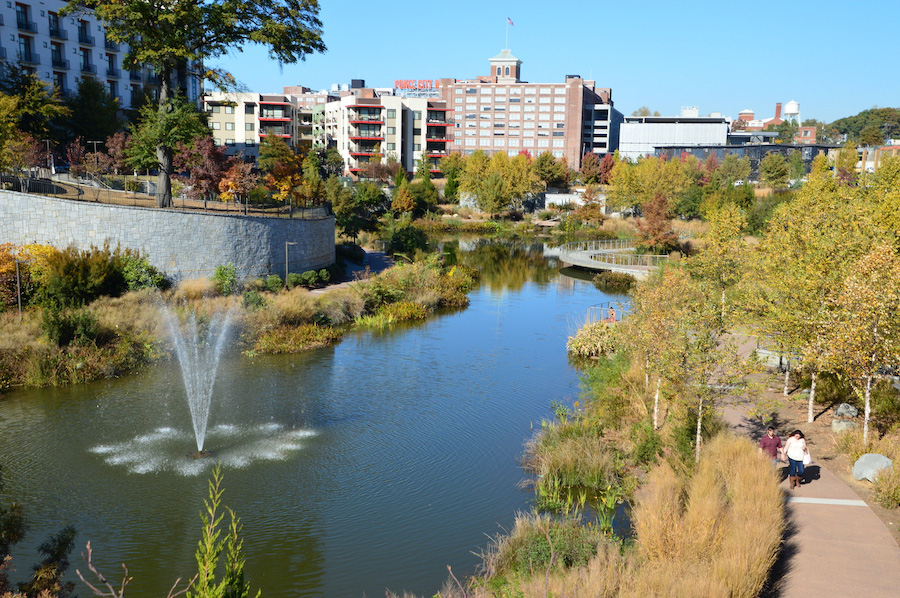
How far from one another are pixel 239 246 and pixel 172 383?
11.3 m

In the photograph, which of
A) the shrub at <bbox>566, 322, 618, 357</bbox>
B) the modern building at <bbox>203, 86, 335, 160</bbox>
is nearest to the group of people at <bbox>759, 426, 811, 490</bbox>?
the shrub at <bbox>566, 322, 618, 357</bbox>

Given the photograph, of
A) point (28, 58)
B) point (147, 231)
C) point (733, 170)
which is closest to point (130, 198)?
point (147, 231)

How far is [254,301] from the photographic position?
32375 millimetres

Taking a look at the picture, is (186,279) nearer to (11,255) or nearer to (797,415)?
(11,255)

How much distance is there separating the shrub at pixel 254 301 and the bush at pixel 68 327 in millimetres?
6804

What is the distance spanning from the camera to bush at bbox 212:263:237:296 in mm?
33312

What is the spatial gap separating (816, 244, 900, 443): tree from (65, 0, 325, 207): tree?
2857 centimetres

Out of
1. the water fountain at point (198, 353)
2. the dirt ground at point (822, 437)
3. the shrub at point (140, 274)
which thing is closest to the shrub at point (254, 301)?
the water fountain at point (198, 353)

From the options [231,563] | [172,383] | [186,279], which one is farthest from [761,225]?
[231,563]

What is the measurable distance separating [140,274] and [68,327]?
18.8 feet

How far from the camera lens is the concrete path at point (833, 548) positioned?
11.8 meters

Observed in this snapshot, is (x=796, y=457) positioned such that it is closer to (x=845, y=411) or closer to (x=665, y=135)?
(x=845, y=411)

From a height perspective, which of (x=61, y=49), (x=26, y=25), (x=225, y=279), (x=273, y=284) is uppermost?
(x=26, y=25)

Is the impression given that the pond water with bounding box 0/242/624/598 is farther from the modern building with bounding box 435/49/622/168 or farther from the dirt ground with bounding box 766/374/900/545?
the modern building with bounding box 435/49/622/168
